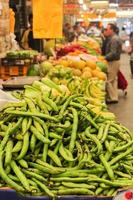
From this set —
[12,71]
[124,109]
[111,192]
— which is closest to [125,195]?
[111,192]

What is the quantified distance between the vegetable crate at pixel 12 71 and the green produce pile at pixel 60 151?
536cm

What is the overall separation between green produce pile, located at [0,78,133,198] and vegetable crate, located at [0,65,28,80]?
5.36 meters

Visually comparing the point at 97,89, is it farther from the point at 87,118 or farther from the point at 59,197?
the point at 59,197

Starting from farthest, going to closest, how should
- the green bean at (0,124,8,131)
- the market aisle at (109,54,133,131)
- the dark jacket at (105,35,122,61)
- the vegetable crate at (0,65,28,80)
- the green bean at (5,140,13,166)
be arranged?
the dark jacket at (105,35,122,61) → the market aisle at (109,54,133,131) → the vegetable crate at (0,65,28,80) → the green bean at (0,124,8,131) → the green bean at (5,140,13,166)

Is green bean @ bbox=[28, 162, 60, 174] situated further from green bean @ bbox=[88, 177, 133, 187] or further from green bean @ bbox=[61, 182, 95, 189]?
green bean @ bbox=[88, 177, 133, 187]

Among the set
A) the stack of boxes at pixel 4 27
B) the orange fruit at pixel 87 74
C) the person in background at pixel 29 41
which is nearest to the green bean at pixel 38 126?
the orange fruit at pixel 87 74

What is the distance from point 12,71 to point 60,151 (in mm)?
5892

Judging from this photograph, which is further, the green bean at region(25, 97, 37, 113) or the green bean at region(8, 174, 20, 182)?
the green bean at region(25, 97, 37, 113)

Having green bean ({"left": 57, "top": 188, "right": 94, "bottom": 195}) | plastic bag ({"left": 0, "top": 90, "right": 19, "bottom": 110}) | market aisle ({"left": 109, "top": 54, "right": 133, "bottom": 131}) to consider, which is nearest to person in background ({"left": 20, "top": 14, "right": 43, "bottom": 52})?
market aisle ({"left": 109, "top": 54, "right": 133, "bottom": 131})

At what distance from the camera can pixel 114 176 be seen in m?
2.91

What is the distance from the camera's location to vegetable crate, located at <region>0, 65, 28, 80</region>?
8688mm

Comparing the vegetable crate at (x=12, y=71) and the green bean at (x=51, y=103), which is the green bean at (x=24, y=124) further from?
the vegetable crate at (x=12, y=71)

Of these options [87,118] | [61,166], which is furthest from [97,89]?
[61,166]

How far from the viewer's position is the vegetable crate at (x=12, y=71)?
28.5 ft
